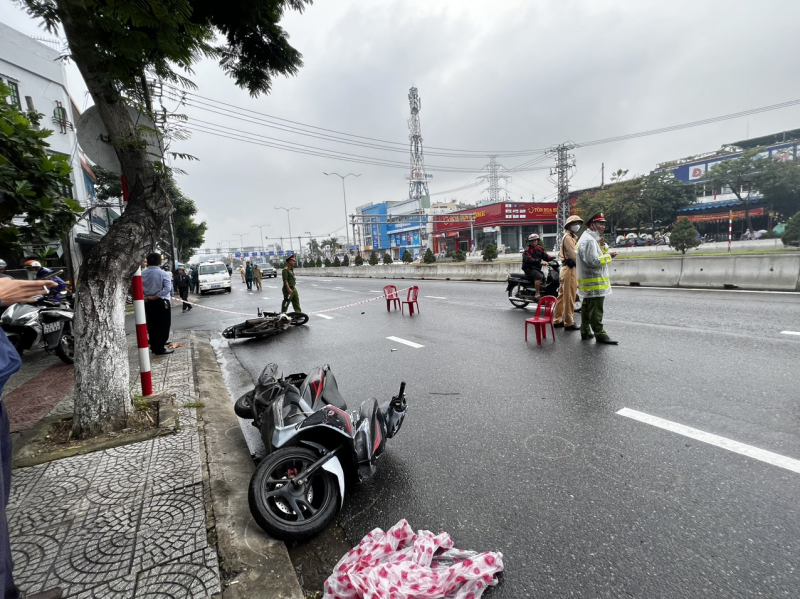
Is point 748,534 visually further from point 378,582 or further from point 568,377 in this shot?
point 568,377

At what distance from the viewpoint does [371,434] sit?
2.79 meters

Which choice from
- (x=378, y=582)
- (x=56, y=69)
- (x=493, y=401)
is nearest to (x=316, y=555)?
→ (x=378, y=582)

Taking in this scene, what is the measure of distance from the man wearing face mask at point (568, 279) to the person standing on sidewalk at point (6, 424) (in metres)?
7.29

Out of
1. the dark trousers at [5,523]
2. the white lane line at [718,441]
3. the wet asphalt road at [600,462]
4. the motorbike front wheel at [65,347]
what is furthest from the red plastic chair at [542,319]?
the motorbike front wheel at [65,347]

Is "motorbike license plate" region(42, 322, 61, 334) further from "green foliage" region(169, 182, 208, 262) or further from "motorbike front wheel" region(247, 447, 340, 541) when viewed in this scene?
"green foliage" region(169, 182, 208, 262)

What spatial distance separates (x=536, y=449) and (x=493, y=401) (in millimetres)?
1053

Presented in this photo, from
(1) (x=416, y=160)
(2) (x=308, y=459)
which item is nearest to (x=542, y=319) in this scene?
(2) (x=308, y=459)

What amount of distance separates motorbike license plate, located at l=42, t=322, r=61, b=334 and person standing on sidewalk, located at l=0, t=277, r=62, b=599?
602 centimetres

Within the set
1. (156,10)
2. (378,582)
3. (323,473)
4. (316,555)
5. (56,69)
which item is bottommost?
(316,555)

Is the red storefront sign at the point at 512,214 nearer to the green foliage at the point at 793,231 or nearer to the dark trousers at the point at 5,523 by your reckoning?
the green foliage at the point at 793,231

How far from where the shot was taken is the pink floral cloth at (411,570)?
5.83 feet

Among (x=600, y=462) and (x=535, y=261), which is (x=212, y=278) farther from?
(x=600, y=462)

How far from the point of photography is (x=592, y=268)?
6.32 meters

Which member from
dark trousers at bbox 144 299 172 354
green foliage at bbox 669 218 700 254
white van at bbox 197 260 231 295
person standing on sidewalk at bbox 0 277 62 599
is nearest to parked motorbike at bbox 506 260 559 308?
→ dark trousers at bbox 144 299 172 354
